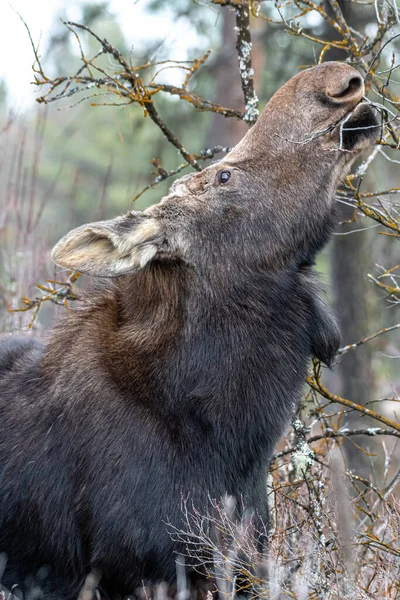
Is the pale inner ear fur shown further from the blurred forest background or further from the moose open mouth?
the blurred forest background

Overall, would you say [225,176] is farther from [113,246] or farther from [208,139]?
[208,139]

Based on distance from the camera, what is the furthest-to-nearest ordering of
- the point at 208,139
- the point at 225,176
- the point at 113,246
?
the point at 208,139 → the point at 225,176 → the point at 113,246

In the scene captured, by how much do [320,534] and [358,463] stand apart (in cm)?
577

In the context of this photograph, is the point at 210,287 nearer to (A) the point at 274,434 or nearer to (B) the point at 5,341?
(A) the point at 274,434

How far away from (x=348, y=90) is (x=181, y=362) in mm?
1600

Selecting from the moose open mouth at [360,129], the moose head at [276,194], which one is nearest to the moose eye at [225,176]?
the moose head at [276,194]

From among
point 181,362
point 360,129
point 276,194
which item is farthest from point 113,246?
point 360,129

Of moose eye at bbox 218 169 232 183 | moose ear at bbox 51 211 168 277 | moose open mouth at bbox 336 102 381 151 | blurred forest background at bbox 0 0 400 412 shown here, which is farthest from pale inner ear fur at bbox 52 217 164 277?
blurred forest background at bbox 0 0 400 412

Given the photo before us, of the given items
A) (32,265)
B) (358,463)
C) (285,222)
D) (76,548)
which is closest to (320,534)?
(76,548)

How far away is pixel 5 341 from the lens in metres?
4.88

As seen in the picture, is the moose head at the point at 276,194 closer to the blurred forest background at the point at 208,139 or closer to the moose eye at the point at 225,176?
the moose eye at the point at 225,176

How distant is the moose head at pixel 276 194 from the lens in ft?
13.2

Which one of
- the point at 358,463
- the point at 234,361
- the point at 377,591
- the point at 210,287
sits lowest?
the point at 358,463

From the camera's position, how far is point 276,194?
4156 mm
